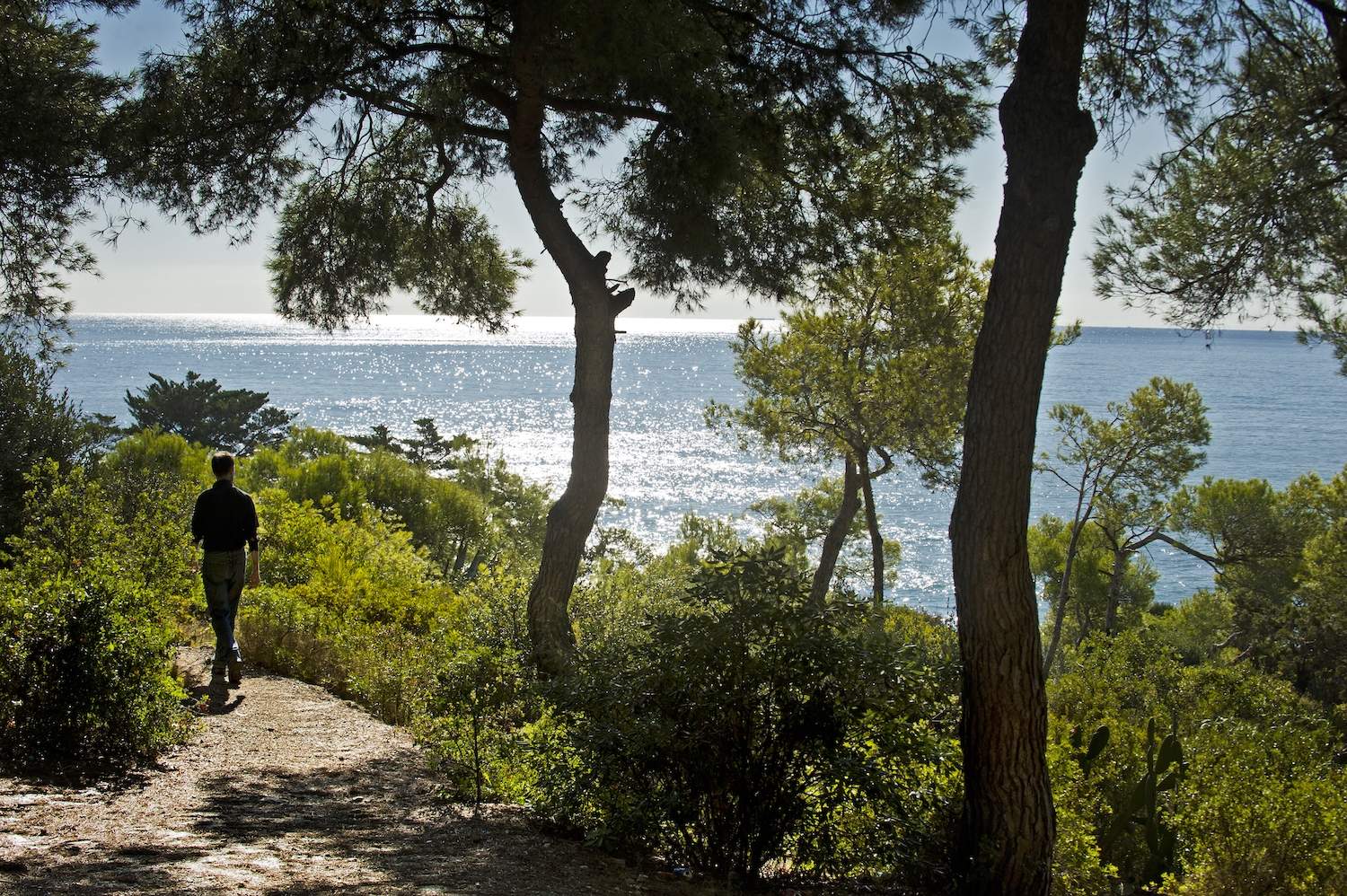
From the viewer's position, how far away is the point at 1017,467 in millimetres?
3887

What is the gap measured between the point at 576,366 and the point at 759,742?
344 cm

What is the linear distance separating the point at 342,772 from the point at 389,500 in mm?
19025

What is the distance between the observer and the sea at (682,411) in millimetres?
54688

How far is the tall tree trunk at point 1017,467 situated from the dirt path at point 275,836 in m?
1.46

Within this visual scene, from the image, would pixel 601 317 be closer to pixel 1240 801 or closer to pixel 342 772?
pixel 342 772

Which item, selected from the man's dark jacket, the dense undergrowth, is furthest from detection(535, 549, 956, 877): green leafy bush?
the man's dark jacket

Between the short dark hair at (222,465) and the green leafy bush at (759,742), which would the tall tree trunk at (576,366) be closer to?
the short dark hair at (222,465)

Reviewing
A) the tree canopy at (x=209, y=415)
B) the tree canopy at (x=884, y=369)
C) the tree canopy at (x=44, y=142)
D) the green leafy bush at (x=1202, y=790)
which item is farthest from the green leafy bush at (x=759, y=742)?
the tree canopy at (x=209, y=415)

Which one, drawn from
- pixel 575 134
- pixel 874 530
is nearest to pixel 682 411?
pixel 874 530

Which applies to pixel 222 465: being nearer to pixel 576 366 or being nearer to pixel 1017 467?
pixel 576 366

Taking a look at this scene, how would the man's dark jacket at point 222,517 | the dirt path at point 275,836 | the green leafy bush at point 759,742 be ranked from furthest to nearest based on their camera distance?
the man's dark jacket at point 222,517 < the green leafy bush at point 759,742 < the dirt path at point 275,836

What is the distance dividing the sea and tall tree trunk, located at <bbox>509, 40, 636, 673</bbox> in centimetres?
307

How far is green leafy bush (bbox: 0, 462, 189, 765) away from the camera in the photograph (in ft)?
12.2

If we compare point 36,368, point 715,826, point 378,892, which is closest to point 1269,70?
point 715,826
